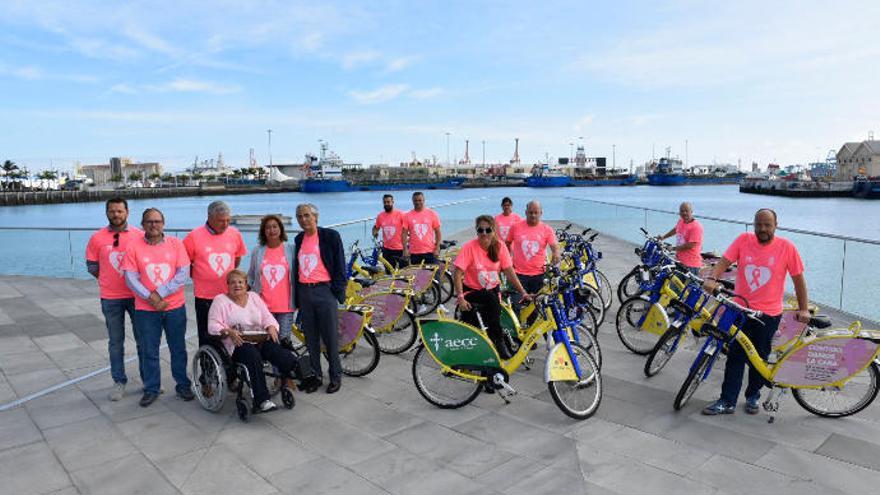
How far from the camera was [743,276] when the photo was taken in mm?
4570

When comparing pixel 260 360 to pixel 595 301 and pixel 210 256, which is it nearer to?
pixel 210 256

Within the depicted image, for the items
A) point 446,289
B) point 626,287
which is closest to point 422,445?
point 446,289

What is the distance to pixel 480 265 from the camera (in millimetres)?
5020

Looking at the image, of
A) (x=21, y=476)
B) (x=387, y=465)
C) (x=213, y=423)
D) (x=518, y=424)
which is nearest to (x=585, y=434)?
(x=518, y=424)

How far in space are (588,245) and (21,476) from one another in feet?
21.9

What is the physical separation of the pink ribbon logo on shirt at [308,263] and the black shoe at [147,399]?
1576 mm

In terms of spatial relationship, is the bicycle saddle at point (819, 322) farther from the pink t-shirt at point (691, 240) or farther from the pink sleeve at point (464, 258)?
the pink t-shirt at point (691, 240)

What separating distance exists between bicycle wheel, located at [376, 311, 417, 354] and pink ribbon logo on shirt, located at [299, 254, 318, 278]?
1.58m

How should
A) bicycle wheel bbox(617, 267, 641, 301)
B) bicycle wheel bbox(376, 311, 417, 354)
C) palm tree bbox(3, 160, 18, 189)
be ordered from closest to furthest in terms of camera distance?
bicycle wheel bbox(376, 311, 417, 354), bicycle wheel bbox(617, 267, 641, 301), palm tree bbox(3, 160, 18, 189)

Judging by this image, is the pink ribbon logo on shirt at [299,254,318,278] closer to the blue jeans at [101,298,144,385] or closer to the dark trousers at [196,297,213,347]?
the dark trousers at [196,297,213,347]

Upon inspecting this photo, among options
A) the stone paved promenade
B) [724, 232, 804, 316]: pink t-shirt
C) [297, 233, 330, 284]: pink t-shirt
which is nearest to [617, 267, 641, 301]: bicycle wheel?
the stone paved promenade

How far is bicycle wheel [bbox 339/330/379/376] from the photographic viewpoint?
539cm

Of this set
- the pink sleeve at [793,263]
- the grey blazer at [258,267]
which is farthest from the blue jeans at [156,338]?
the pink sleeve at [793,263]

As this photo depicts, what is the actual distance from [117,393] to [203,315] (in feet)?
3.22
